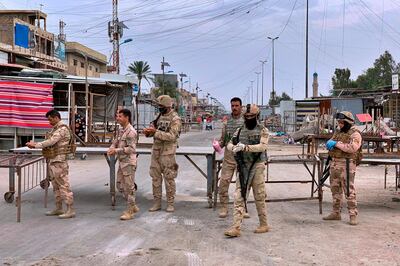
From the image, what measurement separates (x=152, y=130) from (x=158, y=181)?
980 mm

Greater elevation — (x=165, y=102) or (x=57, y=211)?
(x=165, y=102)

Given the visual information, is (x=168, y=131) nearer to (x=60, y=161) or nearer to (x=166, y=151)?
(x=166, y=151)

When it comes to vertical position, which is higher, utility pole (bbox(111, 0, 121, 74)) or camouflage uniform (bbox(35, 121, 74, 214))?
utility pole (bbox(111, 0, 121, 74))

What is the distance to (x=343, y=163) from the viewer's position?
24.7 feet

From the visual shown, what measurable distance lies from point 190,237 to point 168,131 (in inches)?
87.3

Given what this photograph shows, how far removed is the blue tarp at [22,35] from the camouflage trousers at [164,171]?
3494 cm

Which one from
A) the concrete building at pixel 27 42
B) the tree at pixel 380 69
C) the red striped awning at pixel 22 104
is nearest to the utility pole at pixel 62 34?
the concrete building at pixel 27 42

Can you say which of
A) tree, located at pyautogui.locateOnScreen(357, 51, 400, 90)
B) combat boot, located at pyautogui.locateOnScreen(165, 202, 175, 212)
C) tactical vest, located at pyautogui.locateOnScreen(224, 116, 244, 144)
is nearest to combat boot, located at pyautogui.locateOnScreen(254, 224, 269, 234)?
tactical vest, located at pyautogui.locateOnScreen(224, 116, 244, 144)

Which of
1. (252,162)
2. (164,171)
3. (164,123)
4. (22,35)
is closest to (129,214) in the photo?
(164,171)

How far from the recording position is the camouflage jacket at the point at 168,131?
810 centimetres

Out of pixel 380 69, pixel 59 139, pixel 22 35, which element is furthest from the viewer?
pixel 380 69

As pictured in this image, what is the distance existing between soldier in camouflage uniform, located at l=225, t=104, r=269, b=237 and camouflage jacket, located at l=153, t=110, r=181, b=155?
1.59 m

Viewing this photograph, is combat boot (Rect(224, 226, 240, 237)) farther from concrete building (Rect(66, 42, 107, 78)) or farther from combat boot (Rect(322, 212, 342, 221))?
concrete building (Rect(66, 42, 107, 78))

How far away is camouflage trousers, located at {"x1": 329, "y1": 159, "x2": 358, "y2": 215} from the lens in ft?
24.3
